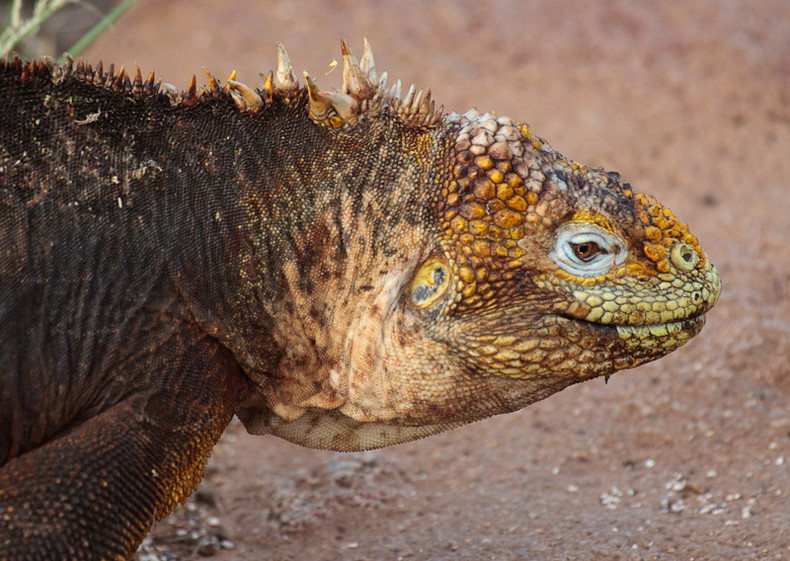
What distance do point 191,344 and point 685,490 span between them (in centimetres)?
331

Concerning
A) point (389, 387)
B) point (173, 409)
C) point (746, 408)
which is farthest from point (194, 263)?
point (746, 408)

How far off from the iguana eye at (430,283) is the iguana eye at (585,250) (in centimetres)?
45

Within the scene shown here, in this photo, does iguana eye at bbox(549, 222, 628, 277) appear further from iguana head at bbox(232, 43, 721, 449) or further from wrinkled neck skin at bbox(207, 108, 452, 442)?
wrinkled neck skin at bbox(207, 108, 452, 442)

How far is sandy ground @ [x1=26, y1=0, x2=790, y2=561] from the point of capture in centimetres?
502

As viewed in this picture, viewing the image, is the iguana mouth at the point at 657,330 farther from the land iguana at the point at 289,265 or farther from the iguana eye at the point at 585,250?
the iguana eye at the point at 585,250

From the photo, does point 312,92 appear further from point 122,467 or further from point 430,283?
point 122,467

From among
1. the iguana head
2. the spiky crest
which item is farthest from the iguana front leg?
the spiky crest

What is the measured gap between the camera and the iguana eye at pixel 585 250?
11.9ft

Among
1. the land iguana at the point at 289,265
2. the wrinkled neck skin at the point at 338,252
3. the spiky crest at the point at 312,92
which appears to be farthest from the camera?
the wrinkled neck skin at the point at 338,252

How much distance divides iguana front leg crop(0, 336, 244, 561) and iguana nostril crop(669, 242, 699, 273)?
192cm

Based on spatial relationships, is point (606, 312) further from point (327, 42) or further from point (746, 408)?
point (327, 42)

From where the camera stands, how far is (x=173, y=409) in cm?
336

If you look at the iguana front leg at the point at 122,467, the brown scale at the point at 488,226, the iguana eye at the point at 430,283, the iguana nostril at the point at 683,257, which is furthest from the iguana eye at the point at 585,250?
the iguana front leg at the point at 122,467

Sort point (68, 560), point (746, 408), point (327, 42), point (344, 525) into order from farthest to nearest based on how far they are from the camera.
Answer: point (327, 42)
point (746, 408)
point (344, 525)
point (68, 560)
